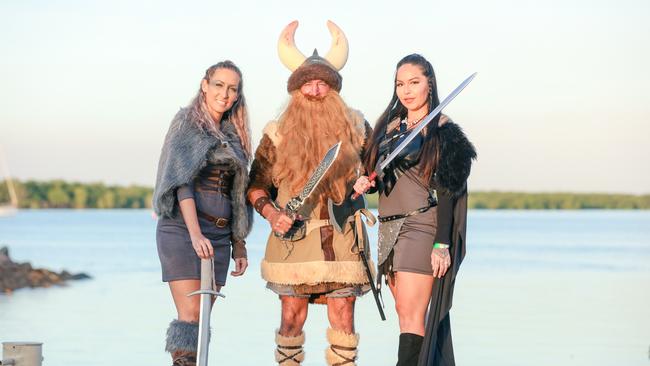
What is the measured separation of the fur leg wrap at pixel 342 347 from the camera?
5477mm

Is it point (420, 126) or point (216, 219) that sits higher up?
point (420, 126)

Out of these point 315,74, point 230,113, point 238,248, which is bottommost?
point 238,248

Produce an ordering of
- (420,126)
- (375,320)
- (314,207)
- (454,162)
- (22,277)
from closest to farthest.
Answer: (420,126) < (454,162) < (314,207) < (375,320) < (22,277)

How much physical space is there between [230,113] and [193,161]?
36 centimetres

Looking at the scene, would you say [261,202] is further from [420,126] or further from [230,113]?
[420,126]

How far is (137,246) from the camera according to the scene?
3431cm

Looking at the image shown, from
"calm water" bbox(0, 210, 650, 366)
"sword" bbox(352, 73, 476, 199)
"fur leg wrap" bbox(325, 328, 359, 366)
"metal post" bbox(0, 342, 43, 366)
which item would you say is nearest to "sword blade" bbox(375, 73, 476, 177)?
"sword" bbox(352, 73, 476, 199)

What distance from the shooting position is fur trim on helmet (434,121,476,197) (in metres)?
5.20

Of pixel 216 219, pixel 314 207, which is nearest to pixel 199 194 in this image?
pixel 216 219

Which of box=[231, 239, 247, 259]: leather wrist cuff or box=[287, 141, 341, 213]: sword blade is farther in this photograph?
box=[231, 239, 247, 259]: leather wrist cuff

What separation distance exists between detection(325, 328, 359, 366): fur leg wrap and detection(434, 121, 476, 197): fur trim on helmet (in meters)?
0.78

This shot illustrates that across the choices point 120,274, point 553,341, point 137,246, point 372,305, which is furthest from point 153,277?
point 137,246

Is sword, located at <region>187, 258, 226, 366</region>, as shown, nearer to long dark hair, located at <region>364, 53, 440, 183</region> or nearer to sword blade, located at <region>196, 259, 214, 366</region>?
sword blade, located at <region>196, 259, 214, 366</region>

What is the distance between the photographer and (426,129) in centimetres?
532
